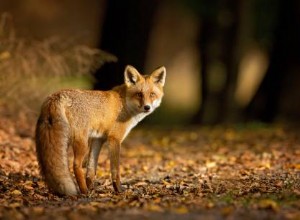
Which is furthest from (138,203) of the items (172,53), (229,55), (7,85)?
(172,53)

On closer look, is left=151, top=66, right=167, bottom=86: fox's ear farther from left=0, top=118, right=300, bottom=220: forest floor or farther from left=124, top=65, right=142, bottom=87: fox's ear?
left=0, top=118, right=300, bottom=220: forest floor

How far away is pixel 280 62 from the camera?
21.0m

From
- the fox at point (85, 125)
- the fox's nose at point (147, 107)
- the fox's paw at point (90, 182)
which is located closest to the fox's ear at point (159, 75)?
the fox at point (85, 125)

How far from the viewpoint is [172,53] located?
31531 mm

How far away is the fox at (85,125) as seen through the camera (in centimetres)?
846

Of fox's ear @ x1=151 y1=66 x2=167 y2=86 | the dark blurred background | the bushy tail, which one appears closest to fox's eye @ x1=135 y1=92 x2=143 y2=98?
fox's ear @ x1=151 y1=66 x2=167 y2=86

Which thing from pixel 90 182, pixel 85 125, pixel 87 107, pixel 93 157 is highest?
pixel 87 107

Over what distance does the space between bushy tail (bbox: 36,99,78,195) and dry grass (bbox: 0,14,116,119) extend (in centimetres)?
354

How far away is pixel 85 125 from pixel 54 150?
712mm

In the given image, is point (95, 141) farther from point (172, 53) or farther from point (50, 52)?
point (172, 53)

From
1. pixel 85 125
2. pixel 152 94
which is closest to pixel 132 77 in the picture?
pixel 152 94

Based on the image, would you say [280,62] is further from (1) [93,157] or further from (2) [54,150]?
(2) [54,150]

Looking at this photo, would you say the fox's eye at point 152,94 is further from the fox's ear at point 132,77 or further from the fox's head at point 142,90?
the fox's ear at point 132,77

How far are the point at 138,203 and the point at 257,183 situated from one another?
86.5 inches
